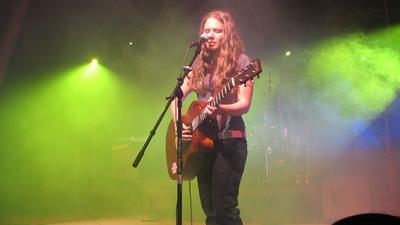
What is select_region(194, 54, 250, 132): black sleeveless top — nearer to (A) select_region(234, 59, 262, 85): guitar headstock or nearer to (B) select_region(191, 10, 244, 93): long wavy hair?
(B) select_region(191, 10, 244, 93): long wavy hair

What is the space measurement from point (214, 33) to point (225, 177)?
1.06 meters

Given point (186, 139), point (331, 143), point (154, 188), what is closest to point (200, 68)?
point (186, 139)

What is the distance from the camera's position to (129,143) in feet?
28.4

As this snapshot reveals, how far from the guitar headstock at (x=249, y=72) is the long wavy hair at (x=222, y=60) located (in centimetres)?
17

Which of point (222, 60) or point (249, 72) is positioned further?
point (222, 60)

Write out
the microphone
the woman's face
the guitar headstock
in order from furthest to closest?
the woman's face
the microphone
the guitar headstock

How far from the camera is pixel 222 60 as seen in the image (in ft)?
10.0

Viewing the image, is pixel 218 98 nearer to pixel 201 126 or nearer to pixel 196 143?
pixel 201 126

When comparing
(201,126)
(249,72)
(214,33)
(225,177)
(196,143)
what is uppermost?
(214,33)

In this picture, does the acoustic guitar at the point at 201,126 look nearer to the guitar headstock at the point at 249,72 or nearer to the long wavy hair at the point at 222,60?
the guitar headstock at the point at 249,72

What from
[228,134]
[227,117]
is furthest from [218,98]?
[228,134]

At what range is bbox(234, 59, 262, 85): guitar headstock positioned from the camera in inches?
107

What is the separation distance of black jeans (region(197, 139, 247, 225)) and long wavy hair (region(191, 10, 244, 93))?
43 centimetres

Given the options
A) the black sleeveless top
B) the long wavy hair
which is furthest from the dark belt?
the long wavy hair
